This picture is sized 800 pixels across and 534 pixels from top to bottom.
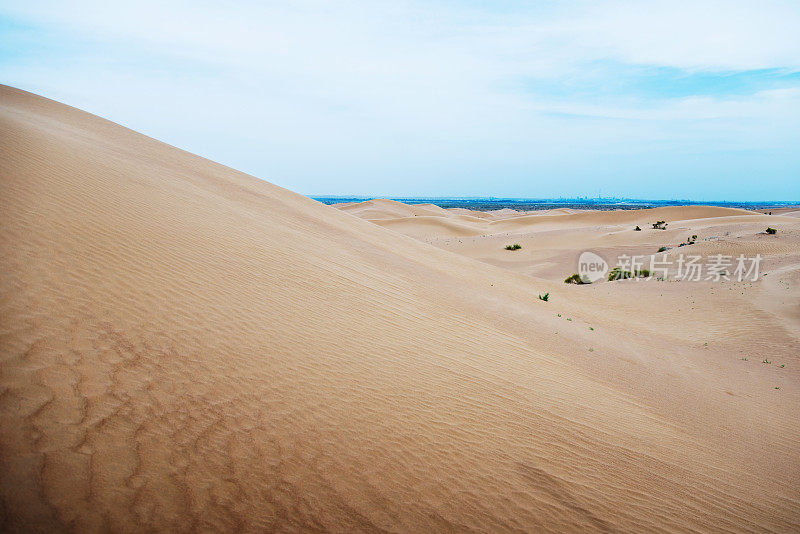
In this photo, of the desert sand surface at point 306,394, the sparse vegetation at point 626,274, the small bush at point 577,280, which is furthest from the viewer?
the small bush at point 577,280

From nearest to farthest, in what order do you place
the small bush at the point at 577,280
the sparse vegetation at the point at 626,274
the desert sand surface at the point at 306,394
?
the desert sand surface at the point at 306,394, the sparse vegetation at the point at 626,274, the small bush at the point at 577,280

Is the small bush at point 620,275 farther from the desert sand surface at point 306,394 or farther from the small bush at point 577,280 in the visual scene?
the desert sand surface at point 306,394

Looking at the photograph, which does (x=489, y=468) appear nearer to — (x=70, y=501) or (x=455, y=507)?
(x=455, y=507)

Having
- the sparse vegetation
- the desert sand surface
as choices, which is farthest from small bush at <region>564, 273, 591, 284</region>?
the desert sand surface

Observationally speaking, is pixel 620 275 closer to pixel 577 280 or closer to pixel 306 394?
pixel 577 280

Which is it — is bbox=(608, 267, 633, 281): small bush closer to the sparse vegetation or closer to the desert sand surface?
the sparse vegetation

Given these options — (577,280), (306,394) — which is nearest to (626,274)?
(577,280)

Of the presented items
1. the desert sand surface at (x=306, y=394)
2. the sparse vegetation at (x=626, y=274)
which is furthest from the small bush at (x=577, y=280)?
the desert sand surface at (x=306, y=394)

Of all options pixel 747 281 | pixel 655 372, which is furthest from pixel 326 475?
pixel 747 281
